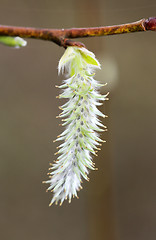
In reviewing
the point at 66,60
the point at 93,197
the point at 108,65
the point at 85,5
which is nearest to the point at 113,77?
the point at 108,65

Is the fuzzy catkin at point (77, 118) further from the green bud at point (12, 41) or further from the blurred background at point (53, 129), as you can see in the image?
the blurred background at point (53, 129)

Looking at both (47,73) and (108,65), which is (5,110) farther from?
(108,65)

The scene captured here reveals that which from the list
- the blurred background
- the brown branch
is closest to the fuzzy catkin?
the brown branch

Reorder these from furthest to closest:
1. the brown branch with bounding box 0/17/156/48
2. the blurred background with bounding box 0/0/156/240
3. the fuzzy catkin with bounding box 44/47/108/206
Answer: the blurred background with bounding box 0/0/156/240 < the fuzzy catkin with bounding box 44/47/108/206 < the brown branch with bounding box 0/17/156/48

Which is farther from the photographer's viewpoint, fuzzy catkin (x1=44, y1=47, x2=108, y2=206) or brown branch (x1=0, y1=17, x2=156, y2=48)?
fuzzy catkin (x1=44, y1=47, x2=108, y2=206)

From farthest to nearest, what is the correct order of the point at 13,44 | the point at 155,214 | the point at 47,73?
the point at 47,73
the point at 155,214
the point at 13,44

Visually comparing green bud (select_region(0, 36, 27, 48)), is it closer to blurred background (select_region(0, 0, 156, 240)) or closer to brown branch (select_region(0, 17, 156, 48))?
brown branch (select_region(0, 17, 156, 48))
